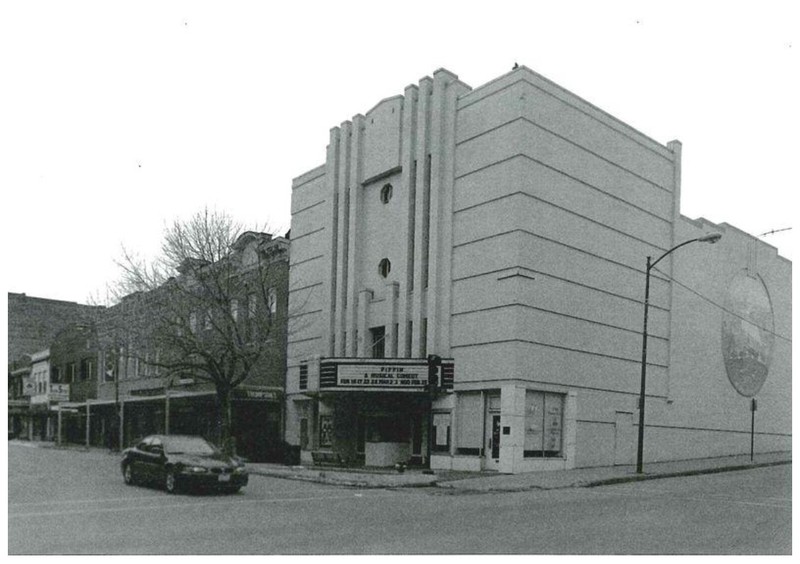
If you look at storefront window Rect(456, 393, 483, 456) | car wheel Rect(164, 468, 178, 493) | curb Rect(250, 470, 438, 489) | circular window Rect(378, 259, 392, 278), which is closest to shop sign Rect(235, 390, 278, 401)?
circular window Rect(378, 259, 392, 278)

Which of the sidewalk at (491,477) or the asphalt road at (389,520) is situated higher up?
the asphalt road at (389,520)

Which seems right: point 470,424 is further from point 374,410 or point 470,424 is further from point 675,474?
point 675,474

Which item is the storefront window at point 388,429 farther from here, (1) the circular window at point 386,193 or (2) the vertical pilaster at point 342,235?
(1) the circular window at point 386,193

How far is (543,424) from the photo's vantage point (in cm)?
2931

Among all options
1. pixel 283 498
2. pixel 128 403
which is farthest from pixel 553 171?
pixel 128 403

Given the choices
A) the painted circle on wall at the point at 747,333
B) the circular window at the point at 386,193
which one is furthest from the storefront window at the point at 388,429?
the painted circle on wall at the point at 747,333

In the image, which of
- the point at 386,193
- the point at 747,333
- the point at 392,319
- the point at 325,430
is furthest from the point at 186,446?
the point at 747,333

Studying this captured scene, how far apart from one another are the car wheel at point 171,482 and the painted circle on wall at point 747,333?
2839 centimetres

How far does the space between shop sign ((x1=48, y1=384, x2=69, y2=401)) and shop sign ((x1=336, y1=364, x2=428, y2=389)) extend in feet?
94.1

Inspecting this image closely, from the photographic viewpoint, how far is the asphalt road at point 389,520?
1180 cm

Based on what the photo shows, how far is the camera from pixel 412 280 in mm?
32750

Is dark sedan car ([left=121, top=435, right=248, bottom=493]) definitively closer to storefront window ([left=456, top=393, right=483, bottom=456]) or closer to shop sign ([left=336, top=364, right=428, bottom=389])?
shop sign ([left=336, top=364, right=428, bottom=389])

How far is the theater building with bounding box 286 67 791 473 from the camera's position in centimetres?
2928

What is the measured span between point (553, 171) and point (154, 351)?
1699cm
